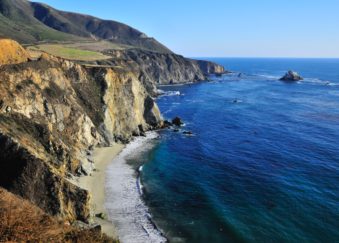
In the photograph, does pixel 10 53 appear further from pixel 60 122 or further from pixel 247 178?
pixel 247 178

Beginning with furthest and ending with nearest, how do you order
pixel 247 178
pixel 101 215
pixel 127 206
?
pixel 247 178, pixel 127 206, pixel 101 215

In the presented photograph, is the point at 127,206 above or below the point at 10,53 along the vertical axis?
below

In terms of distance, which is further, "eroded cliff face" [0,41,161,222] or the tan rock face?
the tan rock face

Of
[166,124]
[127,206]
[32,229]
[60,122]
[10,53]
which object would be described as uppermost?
[10,53]

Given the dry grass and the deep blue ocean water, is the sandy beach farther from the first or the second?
the dry grass

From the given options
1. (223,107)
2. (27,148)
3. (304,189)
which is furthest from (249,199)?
(223,107)

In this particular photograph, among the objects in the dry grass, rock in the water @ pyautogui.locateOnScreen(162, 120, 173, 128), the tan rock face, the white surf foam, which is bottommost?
the white surf foam

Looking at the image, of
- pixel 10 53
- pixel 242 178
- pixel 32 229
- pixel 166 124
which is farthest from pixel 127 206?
pixel 166 124

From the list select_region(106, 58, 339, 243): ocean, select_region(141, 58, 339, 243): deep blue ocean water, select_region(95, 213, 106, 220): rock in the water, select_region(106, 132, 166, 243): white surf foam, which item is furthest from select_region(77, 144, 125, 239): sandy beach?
select_region(141, 58, 339, 243): deep blue ocean water
